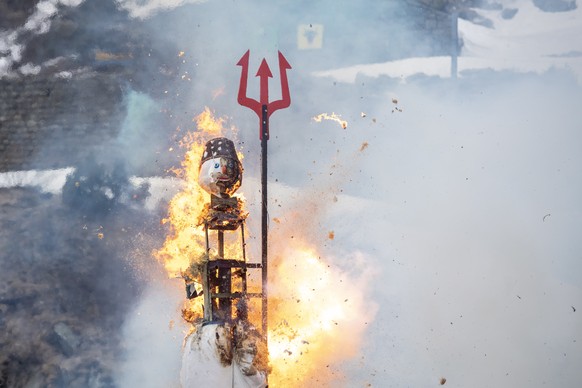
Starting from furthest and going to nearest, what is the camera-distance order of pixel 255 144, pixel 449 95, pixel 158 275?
pixel 449 95, pixel 255 144, pixel 158 275

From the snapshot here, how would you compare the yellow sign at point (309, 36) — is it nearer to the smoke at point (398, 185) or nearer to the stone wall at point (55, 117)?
the smoke at point (398, 185)

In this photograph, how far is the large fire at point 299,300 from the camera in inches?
326

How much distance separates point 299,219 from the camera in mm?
9523

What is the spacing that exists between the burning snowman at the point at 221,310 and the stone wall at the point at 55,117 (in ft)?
16.3

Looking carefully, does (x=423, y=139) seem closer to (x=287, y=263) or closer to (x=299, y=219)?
(x=299, y=219)

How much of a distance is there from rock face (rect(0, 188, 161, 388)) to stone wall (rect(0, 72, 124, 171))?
0.76 metres

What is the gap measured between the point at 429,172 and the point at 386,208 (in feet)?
3.51

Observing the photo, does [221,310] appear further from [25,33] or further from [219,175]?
[25,33]

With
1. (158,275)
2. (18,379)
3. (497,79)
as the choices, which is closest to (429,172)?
(497,79)

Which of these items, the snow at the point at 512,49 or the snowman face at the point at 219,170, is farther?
the snow at the point at 512,49

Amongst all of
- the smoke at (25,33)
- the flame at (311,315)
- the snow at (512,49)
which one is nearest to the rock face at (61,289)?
the smoke at (25,33)

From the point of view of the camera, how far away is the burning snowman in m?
5.70

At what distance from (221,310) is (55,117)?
638cm

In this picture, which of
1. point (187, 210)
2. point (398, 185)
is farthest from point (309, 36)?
point (187, 210)
